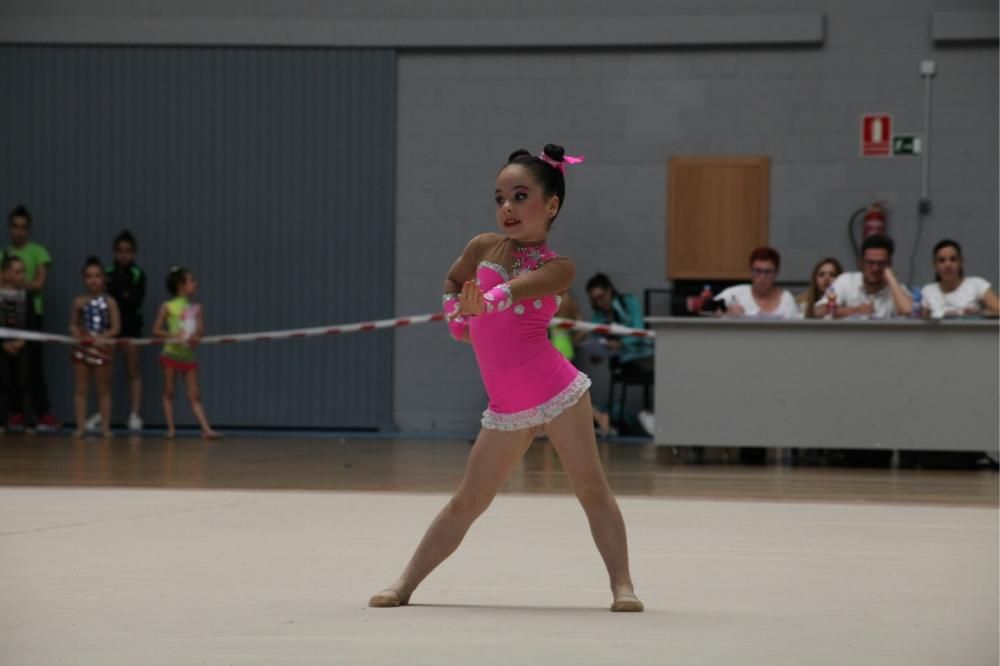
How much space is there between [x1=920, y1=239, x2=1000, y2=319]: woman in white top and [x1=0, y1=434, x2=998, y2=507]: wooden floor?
1.30m

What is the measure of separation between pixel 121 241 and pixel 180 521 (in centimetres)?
800

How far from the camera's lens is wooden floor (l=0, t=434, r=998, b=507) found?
8156 mm

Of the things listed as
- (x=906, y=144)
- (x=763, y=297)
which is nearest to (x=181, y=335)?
(x=763, y=297)

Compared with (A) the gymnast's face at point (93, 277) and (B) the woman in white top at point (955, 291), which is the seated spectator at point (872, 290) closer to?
(B) the woman in white top at point (955, 291)

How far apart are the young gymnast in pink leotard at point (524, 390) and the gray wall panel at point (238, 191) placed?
1029 cm

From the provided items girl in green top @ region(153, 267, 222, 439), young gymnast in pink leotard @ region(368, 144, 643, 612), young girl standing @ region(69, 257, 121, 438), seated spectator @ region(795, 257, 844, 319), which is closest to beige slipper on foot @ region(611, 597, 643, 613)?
young gymnast in pink leotard @ region(368, 144, 643, 612)

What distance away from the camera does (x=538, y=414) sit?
4.09 m

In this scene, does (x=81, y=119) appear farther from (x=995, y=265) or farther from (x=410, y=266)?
(x=995, y=265)

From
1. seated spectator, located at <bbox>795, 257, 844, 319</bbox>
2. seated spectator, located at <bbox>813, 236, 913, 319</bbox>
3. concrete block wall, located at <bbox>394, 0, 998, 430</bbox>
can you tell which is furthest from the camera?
concrete block wall, located at <bbox>394, 0, 998, 430</bbox>

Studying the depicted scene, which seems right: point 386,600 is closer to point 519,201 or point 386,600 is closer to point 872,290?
point 519,201

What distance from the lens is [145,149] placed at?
14531 millimetres

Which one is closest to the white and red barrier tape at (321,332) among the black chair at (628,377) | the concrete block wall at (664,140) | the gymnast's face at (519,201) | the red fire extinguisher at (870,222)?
the black chair at (628,377)

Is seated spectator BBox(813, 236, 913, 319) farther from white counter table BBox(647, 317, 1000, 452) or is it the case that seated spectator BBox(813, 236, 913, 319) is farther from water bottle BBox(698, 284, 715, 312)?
water bottle BBox(698, 284, 715, 312)

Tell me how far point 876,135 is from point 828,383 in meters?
4.50
